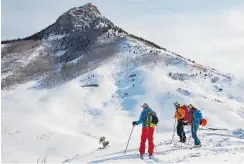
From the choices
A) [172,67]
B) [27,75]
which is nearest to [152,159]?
[172,67]

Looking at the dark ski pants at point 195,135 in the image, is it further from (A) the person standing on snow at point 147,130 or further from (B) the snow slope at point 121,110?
(A) the person standing on snow at point 147,130

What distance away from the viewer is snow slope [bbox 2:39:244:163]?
21.1m

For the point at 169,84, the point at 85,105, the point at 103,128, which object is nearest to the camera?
the point at 103,128

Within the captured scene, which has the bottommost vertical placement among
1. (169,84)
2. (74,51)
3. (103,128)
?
(103,128)

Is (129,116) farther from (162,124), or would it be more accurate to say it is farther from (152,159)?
(152,159)

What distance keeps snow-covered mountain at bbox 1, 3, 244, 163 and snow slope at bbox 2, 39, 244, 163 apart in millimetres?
84

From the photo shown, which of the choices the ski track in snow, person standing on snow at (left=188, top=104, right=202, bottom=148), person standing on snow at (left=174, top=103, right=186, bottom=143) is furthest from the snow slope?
person standing on snow at (left=188, top=104, right=202, bottom=148)

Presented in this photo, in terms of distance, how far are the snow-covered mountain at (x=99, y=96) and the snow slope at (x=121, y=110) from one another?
0.28 feet

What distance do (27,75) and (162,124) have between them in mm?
32801

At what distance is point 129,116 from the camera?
46375 mm

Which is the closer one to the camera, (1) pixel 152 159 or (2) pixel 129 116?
(1) pixel 152 159

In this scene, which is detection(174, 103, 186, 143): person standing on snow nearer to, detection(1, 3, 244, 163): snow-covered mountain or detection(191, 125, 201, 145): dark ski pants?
detection(1, 3, 244, 163): snow-covered mountain

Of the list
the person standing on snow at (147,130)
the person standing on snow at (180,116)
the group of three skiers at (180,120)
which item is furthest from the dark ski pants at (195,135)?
the person standing on snow at (147,130)

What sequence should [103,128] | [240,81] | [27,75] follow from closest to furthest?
[103,128]
[240,81]
[27,75]
